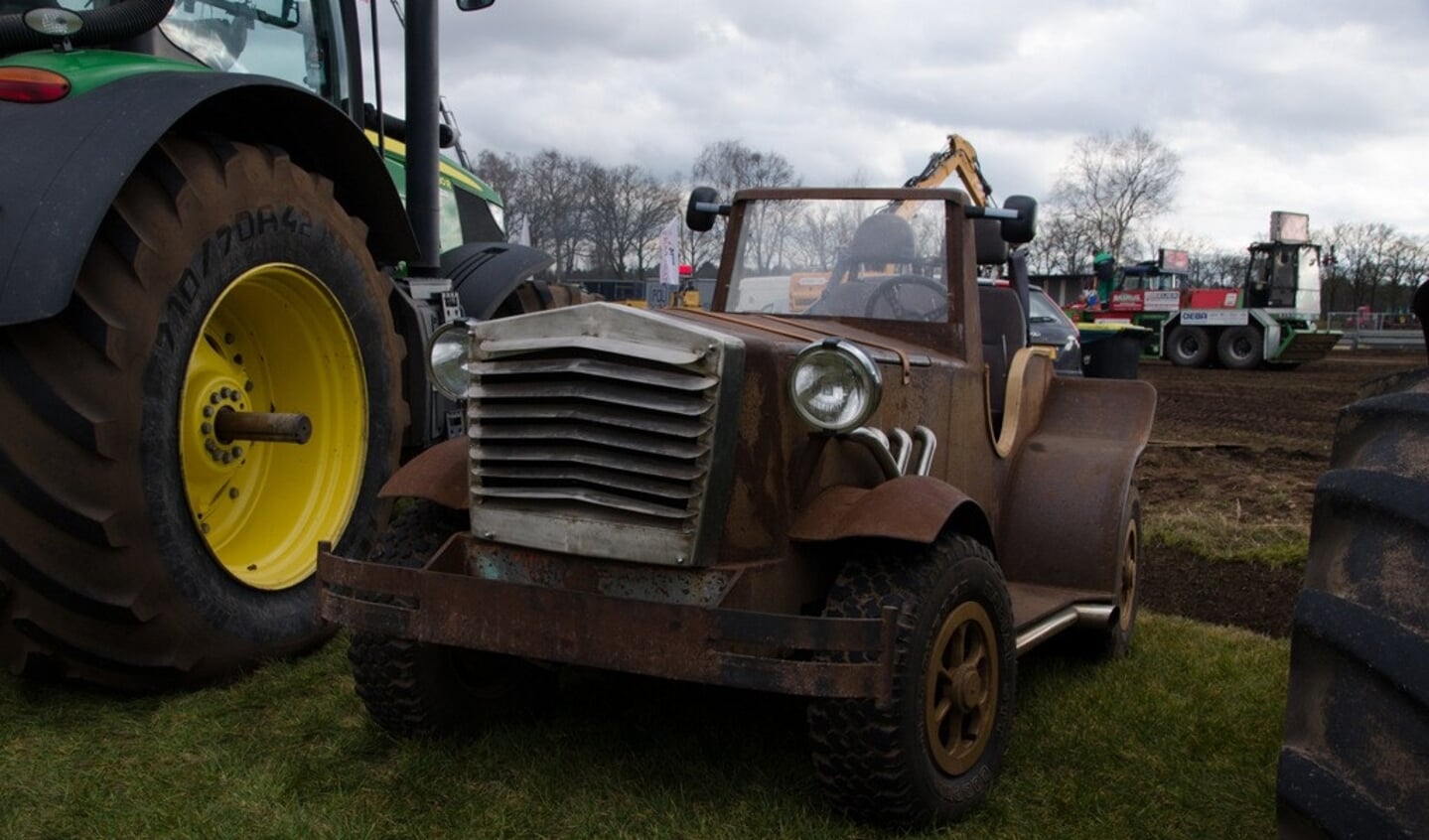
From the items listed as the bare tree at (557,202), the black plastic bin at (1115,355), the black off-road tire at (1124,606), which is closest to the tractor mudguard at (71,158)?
the black off-road tire at (1124,606)

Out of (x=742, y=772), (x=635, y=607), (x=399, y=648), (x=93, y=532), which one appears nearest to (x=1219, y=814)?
(x=742, y=772)

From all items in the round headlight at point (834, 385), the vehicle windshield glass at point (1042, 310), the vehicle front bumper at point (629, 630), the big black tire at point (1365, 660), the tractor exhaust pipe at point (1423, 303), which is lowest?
the vehicle front bumper at point (629, 630)

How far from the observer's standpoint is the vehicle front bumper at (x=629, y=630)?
9.28ft

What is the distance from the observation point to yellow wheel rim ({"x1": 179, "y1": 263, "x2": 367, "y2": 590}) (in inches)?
164

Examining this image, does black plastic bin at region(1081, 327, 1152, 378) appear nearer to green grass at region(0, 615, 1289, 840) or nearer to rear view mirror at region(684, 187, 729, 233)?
rear view mirror at region(684, 187, 729, 233)

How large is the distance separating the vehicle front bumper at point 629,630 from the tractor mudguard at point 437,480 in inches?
Result: 13.9

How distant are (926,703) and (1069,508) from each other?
69.3 inches

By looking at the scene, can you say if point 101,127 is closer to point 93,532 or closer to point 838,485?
point 93,532

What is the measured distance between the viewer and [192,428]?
12.9 ft

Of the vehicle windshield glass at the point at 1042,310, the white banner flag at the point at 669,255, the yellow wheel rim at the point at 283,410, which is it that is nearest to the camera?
the yellow wheel rim at the point at 283,410

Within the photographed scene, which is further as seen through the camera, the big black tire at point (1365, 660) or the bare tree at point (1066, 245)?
the bare tree at point (1066, 245)

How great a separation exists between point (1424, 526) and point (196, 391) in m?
3.46

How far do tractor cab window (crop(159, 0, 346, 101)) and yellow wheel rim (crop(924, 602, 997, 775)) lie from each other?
3.43 metres

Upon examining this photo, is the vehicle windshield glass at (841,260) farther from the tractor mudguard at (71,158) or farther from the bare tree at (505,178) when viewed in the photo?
the bare tree at (505,178)
